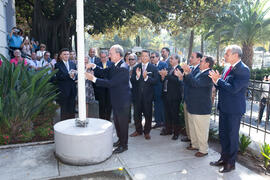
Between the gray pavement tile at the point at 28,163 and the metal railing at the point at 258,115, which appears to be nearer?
the gray pavement tile at the point at 28,163

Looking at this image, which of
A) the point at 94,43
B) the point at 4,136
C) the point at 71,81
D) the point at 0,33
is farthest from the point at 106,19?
the point at 94,43

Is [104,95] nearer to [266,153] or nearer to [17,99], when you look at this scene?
[17,99]

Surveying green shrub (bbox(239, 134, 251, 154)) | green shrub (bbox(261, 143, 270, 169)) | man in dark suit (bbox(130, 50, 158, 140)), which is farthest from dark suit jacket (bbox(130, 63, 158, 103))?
green shrub (bbox(261, 143, 270, 169))

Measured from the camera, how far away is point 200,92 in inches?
162

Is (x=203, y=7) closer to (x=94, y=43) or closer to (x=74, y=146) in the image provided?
(x=74, y=146)

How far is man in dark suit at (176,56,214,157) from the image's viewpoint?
402 centimetres

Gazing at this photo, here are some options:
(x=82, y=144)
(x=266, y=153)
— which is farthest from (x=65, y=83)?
(x=266, y=153)

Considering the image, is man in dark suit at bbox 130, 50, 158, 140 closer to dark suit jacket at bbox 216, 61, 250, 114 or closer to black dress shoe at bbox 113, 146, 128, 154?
black dress shoe at bbox 113, 146, 128, 154

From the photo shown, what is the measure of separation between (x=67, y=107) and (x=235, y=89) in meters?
3.92

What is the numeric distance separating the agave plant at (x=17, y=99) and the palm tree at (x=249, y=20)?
15931 mm

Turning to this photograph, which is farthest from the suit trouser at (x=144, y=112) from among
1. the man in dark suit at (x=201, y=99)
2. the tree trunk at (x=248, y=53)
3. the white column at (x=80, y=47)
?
the tree trunk at (x=248, y=53)

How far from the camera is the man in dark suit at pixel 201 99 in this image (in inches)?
158

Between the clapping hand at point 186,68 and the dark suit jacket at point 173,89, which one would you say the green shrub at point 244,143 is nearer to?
the dark suit jacket at point 173,89

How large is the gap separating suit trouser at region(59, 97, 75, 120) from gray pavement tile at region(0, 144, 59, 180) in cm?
136
